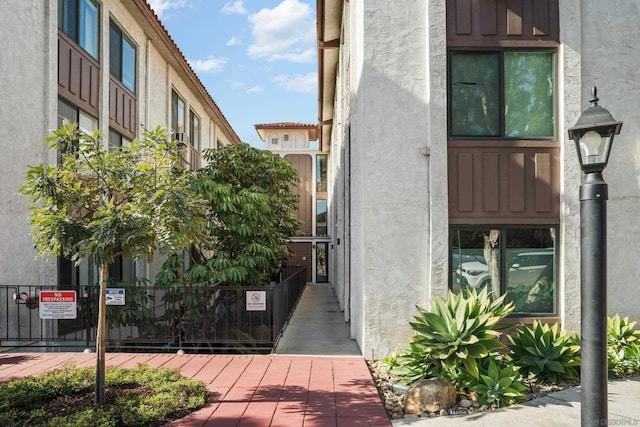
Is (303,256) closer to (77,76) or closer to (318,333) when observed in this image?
(318,333)

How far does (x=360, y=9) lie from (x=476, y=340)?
624 cm

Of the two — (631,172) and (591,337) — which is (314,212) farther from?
(591,337)

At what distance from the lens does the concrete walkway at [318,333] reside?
30.5 feet

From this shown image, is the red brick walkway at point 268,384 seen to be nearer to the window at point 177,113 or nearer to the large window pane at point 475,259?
the large window pane at point 475,259

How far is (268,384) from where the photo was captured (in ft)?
22.7

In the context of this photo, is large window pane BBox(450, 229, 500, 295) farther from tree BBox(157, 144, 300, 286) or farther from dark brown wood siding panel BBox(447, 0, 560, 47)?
tree BBox(157, 144, 300, 286)

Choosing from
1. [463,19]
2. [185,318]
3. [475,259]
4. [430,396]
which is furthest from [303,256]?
[430,396]

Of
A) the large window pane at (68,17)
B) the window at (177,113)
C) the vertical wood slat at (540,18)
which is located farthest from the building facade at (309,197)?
the vertical wood slat at (540,18)

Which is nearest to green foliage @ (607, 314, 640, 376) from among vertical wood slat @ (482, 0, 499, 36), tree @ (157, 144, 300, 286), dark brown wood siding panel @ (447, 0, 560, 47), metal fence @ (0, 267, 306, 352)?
dark brown wood siding panel @ (447, 0, 560, 47)

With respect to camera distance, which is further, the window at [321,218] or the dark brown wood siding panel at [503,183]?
the window at [321,218]

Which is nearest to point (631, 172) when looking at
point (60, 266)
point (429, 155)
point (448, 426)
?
point (429, 155)

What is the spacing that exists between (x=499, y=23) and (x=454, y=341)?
5.66m

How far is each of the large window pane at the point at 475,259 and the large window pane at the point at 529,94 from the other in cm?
190

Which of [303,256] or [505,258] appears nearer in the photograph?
[505,258]
